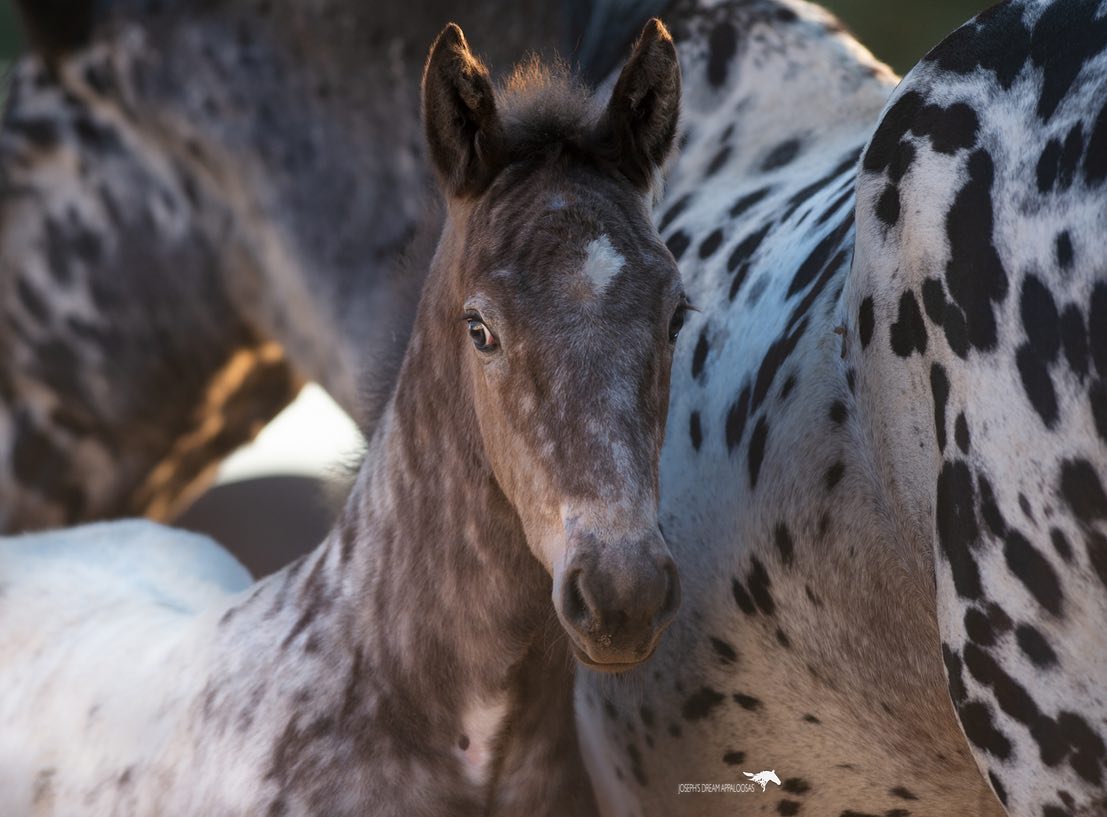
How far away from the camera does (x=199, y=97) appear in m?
3.47

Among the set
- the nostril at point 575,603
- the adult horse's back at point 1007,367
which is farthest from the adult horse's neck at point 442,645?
the adult horse's back at point 1007,367

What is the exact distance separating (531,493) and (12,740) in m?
1.33

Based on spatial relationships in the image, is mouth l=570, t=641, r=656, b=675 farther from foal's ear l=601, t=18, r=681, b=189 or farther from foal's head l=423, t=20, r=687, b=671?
foal's ear l=601, t=18, r=681, b=189

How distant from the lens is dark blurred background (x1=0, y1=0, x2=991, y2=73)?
833 centimetres

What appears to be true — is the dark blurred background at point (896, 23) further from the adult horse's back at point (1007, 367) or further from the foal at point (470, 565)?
the adult horse's back at point (1007, 367)

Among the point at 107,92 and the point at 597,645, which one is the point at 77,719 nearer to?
the point at 597,645

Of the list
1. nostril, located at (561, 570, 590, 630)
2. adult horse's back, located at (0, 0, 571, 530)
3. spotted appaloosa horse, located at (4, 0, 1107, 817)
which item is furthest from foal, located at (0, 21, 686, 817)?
adult horse's back, located at (0, 0, 571, 530)

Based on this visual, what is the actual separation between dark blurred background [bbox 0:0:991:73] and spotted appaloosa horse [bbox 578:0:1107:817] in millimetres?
6011

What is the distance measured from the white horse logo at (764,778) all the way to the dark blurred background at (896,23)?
660cm

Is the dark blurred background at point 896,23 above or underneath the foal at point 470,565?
above

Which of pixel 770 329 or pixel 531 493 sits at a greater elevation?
pixel 770 329

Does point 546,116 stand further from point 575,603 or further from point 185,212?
point 185,212

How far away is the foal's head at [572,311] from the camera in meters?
1.75

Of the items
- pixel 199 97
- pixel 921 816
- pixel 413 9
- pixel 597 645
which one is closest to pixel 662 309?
pixel 597 645
